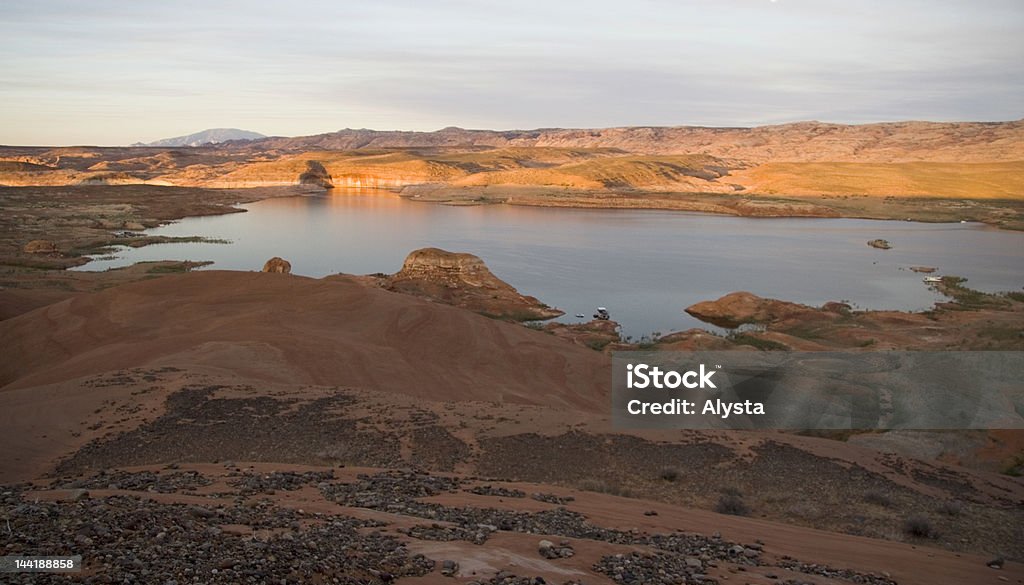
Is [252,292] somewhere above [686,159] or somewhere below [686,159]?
below

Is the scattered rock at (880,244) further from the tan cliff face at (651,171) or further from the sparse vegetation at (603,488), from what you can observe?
the sparse vegetation at (603,488)

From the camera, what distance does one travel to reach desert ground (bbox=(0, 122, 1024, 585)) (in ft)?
19.7

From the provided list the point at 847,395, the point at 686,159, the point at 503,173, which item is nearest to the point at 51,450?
the point at 847,395

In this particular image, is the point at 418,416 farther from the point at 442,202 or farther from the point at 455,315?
the point at 442,202

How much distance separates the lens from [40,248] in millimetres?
45656

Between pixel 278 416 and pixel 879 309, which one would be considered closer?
pixel 278 416

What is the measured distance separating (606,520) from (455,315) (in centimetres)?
1421

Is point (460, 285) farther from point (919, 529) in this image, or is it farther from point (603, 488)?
point (919, 529)

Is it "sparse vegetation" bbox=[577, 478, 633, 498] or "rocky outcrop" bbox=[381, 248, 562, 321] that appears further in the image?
"rocky outcrop" bbox=[381, 248, 562, 321]

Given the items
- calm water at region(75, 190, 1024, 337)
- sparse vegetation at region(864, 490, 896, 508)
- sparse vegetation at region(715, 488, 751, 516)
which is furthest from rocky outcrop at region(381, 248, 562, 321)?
sparse vegetation at region(715, 488, 751, 516)

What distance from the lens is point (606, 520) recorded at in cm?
817

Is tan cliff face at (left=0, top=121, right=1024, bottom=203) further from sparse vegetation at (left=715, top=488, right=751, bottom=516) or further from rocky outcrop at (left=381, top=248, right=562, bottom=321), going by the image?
sparse vegetation at (left=715, top=488, right=751, bottom=516)

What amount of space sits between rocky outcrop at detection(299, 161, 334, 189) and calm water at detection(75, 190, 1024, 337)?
34.2 metres

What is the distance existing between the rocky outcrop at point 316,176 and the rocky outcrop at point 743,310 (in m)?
92.8
